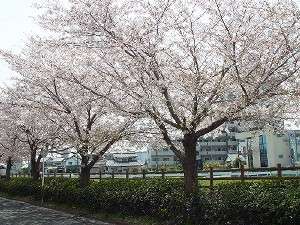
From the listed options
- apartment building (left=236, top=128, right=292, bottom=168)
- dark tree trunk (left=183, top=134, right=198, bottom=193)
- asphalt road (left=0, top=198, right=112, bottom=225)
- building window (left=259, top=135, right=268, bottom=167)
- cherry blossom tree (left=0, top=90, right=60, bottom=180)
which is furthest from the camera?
building window (left=259, top=135, right=268, bottom=167)

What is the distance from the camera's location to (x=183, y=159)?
43.8ft

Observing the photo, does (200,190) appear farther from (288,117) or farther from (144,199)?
(288,117)

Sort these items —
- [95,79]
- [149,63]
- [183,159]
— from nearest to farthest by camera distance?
1. [149,63]
2. [183,159]
3. [95,79]

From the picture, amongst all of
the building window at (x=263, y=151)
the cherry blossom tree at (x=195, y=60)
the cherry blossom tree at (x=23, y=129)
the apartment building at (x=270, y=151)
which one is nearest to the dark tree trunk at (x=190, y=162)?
the cherry blossom tree at (x=195, y=60)

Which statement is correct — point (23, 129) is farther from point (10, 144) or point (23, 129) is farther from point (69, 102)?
point (69, 102)

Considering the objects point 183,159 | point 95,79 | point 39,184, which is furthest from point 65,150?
point 183,159

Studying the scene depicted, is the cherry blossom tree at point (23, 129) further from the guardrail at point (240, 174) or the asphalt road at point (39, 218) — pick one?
the guardrail at point (240, 174)

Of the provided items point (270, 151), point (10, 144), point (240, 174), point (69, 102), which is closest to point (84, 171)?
point (69, 102)

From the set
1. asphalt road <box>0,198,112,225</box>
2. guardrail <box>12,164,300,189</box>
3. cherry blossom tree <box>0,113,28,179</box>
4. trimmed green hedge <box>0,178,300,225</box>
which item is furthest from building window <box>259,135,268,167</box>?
trimmed green hedge <box>0,178,300,225</box>

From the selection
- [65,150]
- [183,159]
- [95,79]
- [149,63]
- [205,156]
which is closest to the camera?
[149,63]

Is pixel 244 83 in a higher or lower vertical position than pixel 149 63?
lower

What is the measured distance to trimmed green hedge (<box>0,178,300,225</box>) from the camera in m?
9.66

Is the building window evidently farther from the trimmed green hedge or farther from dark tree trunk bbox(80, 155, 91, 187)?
the trimmed green hedge

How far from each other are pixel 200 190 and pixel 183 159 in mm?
1222
